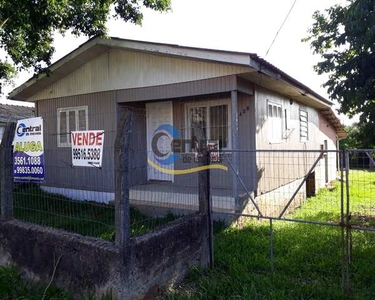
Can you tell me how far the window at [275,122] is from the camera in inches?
357

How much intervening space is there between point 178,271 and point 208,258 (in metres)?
0.71

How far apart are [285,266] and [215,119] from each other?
4.70 meters

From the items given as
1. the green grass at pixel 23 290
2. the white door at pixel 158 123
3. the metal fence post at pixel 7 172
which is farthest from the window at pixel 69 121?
the green grass at pixel 23 290

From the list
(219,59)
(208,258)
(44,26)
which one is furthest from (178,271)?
(44,26)

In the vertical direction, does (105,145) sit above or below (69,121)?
below

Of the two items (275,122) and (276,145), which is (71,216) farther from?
(275,122)

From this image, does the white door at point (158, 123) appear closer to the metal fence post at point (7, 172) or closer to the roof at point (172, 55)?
the roof at point (172, 55)

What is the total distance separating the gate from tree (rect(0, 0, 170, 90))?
536 cm

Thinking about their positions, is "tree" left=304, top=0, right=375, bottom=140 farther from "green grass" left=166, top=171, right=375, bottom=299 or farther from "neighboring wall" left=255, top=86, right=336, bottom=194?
"green grass" left=166, top=171, right=375, bottom=299

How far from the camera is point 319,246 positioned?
5359mm

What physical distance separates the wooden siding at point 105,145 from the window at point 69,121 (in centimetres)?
15

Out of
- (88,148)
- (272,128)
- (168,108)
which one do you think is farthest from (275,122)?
(88,148)

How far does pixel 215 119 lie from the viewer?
27.8 ft

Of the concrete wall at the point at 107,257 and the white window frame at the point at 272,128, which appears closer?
the concrete wall at the point at 107,257
